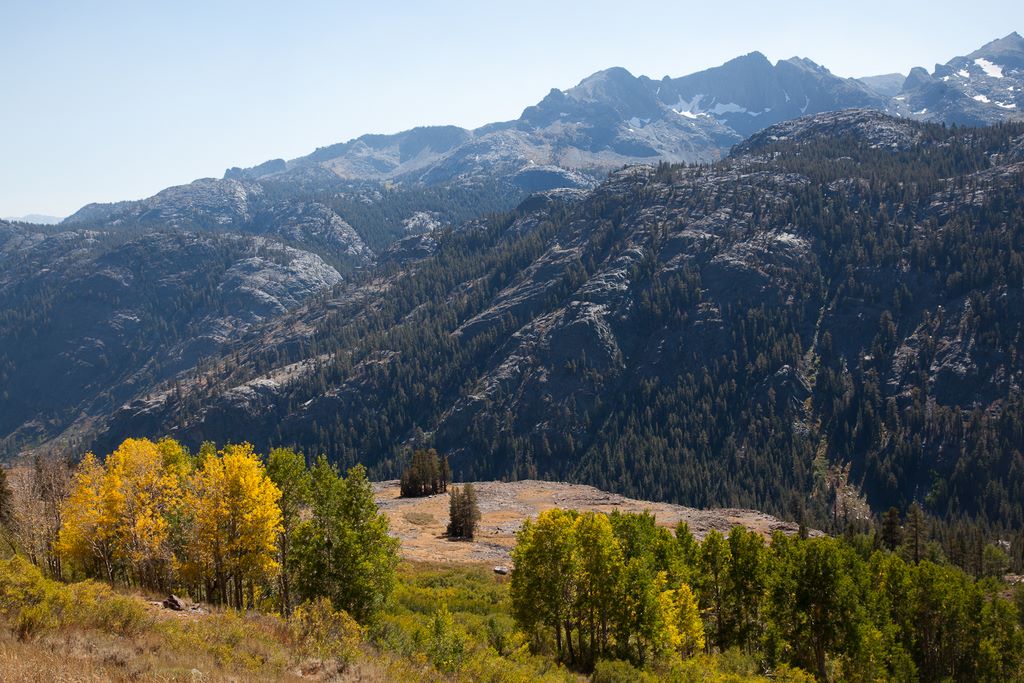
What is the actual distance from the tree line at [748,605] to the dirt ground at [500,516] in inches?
1171

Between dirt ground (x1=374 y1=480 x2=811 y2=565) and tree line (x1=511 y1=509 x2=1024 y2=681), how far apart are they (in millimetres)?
29747

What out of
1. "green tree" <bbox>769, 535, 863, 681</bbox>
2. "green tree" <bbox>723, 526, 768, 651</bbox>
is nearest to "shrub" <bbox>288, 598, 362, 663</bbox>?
"green tree" <bbox>723, 526, 768, 651</bbox>

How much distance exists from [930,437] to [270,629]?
7147 inches

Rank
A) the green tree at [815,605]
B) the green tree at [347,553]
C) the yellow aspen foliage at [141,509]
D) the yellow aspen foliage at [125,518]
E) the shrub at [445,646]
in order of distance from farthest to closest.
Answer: the green tree at [815,605] < the yellow aspen foliage at [141,509] < the yellow aspen foliage at [125,518] < the green tree at [347,553] < the shrub at [445,646]

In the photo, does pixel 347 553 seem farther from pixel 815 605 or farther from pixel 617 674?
pixel 815 605

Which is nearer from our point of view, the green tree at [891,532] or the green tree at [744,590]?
the green tree at [744,590]

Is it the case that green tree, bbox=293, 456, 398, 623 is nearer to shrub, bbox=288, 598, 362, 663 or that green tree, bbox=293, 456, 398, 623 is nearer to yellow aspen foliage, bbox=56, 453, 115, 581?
shrub, bbox=288, 598, 362, 663

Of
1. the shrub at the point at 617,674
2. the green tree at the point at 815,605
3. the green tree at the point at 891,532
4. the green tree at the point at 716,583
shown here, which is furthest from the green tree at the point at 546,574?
the green tree at the point at 891,532

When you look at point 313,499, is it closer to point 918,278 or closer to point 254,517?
point 254,517

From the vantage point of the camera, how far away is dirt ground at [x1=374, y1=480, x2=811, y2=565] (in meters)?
76.7

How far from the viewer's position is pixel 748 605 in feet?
160

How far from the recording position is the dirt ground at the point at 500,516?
76688 millimetres

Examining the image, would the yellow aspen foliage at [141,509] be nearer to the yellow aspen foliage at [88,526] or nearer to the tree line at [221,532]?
the tree line at [221,532]

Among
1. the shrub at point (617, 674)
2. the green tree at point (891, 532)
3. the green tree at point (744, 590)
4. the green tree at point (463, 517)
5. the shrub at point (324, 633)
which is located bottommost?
the green tree at point (891, 532)
